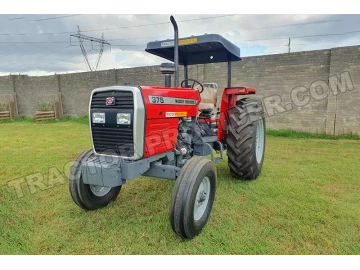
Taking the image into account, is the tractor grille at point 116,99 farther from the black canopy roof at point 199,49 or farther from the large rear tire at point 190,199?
the black canopy roof at point 199,49

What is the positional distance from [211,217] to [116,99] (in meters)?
1.57

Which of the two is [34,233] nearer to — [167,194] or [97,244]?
[97,244]

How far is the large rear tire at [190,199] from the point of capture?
7.66 feet

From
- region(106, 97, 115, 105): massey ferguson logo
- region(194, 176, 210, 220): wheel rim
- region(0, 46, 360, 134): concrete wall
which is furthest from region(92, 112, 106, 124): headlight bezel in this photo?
region(0, 46, 360, 134): concrete wall

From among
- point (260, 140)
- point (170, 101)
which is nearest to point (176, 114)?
point (170, 101)

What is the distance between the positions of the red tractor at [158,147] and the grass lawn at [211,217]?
236mm

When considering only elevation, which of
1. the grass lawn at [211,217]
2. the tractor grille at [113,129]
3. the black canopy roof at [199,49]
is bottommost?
the grass lawn at [211,217]

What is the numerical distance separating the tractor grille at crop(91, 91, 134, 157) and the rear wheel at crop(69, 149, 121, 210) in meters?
0.32

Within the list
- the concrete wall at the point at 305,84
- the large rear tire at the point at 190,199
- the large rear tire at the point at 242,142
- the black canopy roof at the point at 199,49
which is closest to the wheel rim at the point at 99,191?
the large rear tire at the point at 190,199

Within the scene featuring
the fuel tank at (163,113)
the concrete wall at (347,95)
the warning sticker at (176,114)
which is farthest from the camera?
the concrete wall at (347,95)

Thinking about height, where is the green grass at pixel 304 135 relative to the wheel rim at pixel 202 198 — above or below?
below

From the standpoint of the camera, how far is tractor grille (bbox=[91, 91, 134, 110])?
8.15 ft

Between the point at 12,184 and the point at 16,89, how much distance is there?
1278 centimetres

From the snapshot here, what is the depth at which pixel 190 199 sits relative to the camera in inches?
92.7
